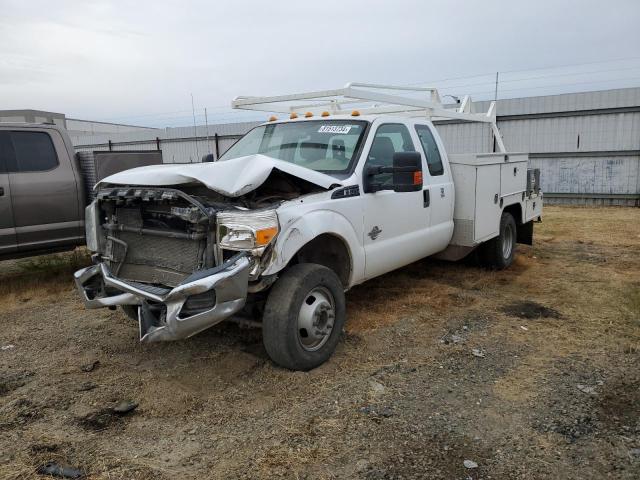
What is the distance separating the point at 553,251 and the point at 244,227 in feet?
21.5

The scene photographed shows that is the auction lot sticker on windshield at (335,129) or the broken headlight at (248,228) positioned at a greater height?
the auction lot sticker on windshield at (335,129)

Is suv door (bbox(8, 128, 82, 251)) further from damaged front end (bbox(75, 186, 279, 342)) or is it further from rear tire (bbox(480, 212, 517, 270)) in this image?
rear tire (bbox(480, 212, 517, 270))

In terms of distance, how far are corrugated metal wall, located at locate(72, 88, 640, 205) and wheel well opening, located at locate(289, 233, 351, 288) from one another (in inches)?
458

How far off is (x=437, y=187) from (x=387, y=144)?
2.92 feet

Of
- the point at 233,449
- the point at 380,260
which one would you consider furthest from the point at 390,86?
the point at 233,449

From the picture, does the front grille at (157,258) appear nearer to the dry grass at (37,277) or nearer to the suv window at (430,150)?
the dry grass at (37,277)

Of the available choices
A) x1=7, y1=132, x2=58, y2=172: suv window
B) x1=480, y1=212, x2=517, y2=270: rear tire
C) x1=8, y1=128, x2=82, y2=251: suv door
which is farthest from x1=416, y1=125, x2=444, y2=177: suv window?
x1=7, y1=132, x2=58, y2=172: suv window

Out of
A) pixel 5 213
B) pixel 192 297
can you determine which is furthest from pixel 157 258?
pixel 5 213

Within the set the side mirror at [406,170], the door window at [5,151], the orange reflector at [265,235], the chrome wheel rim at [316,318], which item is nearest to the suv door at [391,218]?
the side mirror at [406,170]

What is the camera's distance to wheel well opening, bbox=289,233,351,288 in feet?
14.7

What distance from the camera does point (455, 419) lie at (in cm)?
332

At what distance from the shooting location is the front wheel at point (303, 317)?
12.4ft

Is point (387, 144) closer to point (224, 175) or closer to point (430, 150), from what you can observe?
point (430, 150)

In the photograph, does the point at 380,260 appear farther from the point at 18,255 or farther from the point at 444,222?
the point at 18,255
